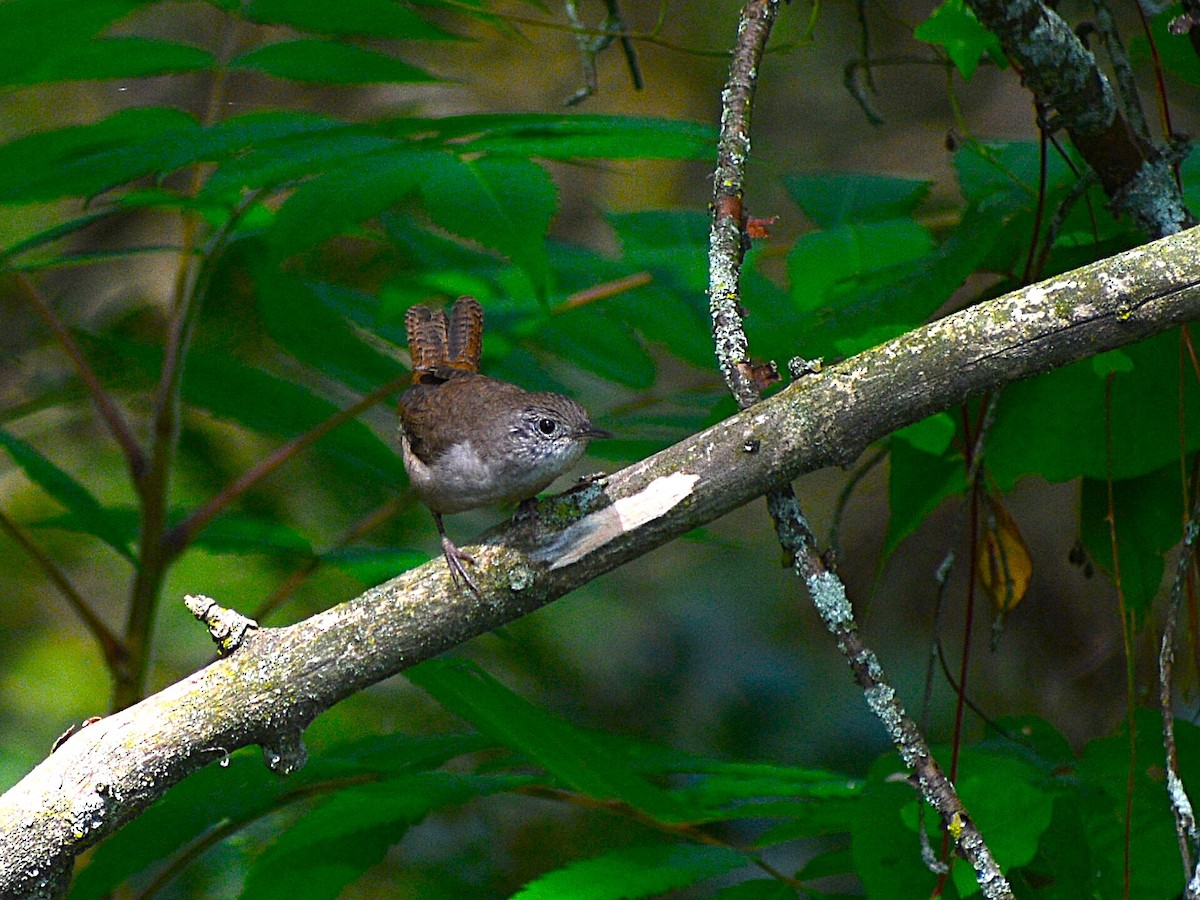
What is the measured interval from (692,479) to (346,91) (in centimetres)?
735

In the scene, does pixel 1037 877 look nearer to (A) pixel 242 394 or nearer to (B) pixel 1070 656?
(A) pixel 242 394

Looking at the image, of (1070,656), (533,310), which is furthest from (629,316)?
(1070,656)

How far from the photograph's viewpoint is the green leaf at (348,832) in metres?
2.24

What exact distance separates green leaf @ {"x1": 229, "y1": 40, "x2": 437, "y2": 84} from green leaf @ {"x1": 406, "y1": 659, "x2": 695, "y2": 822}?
145 cm

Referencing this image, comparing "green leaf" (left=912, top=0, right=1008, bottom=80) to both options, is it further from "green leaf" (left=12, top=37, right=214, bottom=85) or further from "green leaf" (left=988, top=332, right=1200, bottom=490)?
"green leaf" (left=12, top=37, right=214, bottom=85)

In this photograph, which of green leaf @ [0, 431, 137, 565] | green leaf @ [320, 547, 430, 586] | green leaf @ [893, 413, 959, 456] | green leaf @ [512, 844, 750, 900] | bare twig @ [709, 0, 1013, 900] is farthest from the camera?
green leaf @ [0, 431, 137, 565]

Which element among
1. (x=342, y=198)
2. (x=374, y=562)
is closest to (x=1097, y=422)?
(x=374, y=562)

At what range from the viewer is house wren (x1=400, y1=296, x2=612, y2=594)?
8.20 feet

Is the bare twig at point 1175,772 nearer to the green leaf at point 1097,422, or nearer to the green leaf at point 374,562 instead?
the green leaf at point 1097,422

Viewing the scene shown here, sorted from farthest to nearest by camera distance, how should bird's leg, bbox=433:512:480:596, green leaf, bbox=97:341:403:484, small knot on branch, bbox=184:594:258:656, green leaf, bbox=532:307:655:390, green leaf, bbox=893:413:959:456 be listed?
green leaf, bbox=532:307:655:390
green leaf, bbox=97:341:403:484
green leaf, bbox=893:413:959:456
small knot on branch, bbox=184:594:258:656
bird's leg, bbox=433:512:480:596

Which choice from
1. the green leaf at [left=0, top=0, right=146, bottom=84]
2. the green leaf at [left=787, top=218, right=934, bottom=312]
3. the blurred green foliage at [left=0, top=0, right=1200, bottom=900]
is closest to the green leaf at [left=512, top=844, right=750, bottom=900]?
the blurred green foliage at [left=0, top=0, right=1200, bottom=900]

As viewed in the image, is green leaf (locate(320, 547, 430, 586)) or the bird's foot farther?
green leaf (locate(320, 547, 430, 586))

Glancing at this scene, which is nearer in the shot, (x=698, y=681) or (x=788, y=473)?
(x=788, y=473)

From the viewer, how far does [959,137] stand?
2.85 metres
